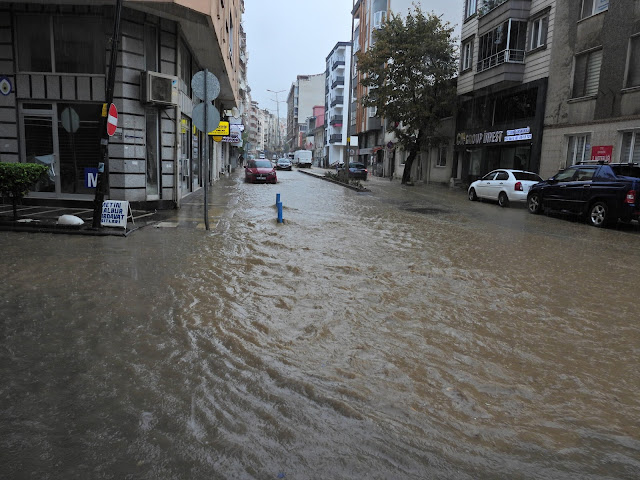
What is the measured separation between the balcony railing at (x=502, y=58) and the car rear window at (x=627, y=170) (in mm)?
13390

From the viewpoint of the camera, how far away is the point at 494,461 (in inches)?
112

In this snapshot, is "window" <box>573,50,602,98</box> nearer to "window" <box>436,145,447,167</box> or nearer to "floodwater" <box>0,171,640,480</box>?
"window" <box>436,145,447,167</box>

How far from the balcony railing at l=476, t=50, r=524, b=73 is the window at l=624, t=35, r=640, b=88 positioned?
23.9 ft

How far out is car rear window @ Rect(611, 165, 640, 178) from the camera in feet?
43.8

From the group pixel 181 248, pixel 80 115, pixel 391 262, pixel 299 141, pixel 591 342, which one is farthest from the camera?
pixel 299 141

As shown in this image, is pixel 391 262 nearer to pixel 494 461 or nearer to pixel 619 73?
pixel 494 461

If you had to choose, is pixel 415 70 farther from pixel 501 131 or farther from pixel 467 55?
pixel 501 131

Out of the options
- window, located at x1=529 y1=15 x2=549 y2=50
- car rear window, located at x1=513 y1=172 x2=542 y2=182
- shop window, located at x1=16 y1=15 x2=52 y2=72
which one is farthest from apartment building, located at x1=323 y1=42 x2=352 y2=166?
shop window, located at x1=16 y1=15 x2=52 y2=72

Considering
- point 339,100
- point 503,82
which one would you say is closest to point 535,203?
point 503,82

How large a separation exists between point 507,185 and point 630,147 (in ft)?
14.5

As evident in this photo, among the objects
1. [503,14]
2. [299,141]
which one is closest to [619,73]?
[503,14]

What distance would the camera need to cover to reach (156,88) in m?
13.5

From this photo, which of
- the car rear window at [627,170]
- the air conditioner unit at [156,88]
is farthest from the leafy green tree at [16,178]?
the car rear window at [627,170]

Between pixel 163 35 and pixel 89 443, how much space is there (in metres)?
13.8
